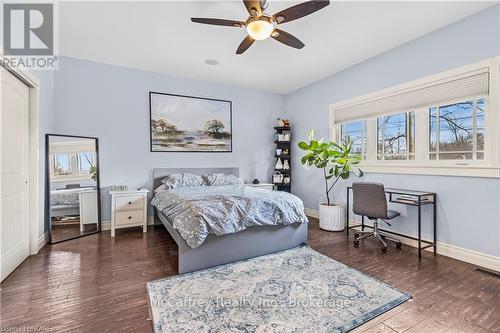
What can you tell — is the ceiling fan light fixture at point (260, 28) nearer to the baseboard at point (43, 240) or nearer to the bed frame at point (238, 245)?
the bed frame at point (238, 245)

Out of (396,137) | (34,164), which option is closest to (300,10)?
(396,137)

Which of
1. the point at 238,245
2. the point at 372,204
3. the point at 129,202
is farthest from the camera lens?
the point at 129,202

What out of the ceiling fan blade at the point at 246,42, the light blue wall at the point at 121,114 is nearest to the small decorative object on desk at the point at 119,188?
the light blue wall at the point at 121,114

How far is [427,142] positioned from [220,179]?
3.30 m

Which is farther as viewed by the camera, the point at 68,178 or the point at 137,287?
the point at 68,178

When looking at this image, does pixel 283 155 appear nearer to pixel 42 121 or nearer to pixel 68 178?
pixel 68 178

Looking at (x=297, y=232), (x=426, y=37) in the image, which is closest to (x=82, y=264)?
(x=297, y=232)

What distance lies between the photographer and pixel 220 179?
461cm

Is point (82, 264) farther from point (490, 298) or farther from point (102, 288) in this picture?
point (490, 298)

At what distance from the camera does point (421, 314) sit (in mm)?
1853

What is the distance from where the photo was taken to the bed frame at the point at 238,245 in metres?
2.53

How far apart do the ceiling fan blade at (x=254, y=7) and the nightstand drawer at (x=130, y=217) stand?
330cm

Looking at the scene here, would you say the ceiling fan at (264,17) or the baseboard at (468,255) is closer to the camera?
the ceiling fan at (264,17)

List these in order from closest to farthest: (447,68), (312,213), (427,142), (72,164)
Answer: (447,68), (427,142), (72,164), (312,213)
